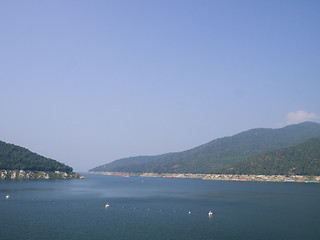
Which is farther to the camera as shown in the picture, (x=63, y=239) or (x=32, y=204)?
(x=32, y=204)

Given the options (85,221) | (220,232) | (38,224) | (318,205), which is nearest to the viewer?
(220,232)

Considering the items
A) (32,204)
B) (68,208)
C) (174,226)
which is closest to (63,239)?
(174,226)

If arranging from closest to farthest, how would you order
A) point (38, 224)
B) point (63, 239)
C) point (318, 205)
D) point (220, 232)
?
1. point (63, 239)
2. point (220, 232)
3. point (38, 224)
4. point (318, 205)

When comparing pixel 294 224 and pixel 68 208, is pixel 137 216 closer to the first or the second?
pixel 68 208

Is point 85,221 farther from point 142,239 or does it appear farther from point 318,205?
point 318,205

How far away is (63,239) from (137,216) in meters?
36.2

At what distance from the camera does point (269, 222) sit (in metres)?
92.2

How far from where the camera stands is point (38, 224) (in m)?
84.6

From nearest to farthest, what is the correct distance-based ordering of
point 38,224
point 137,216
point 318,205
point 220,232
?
point 220,232 < point 38,224 < point 137,216 < point 318,205

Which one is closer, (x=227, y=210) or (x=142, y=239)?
(x=142, y=239)

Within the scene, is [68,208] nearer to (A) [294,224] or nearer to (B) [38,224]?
(B) [38,224]

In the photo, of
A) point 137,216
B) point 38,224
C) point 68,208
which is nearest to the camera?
point 38,224

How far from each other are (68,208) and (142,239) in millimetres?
56003

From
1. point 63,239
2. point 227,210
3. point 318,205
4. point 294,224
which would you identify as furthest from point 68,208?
point 318,205
